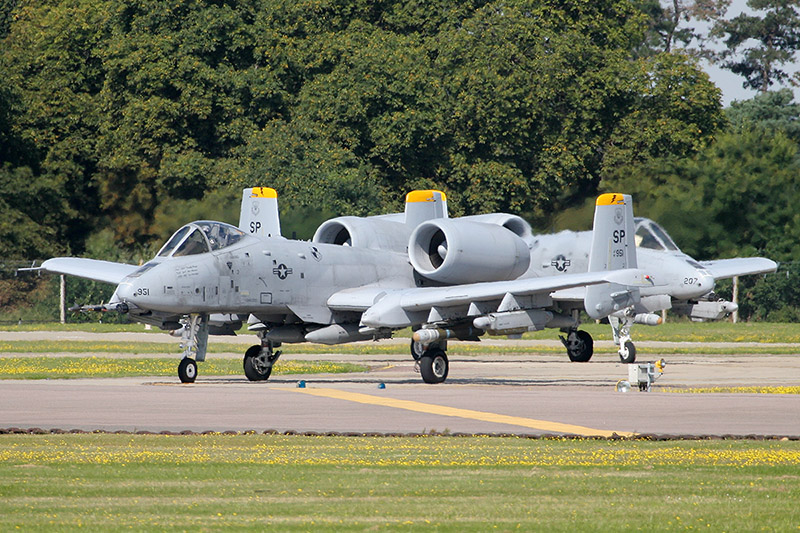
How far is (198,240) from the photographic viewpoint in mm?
23312

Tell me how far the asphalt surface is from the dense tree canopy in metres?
30.5

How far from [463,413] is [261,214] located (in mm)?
14296

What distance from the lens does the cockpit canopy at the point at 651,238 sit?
31859 millimetres

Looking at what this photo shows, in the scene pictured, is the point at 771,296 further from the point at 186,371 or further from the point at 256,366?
the point at 186,371

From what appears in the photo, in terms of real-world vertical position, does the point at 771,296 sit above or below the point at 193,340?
above

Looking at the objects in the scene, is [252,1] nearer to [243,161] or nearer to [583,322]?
[243,161]

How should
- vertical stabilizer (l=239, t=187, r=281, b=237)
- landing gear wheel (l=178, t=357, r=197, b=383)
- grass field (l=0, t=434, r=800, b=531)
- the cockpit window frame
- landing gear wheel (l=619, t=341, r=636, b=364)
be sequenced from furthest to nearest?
vertical stabilizer (l=239, t=187, r=281, b=237)
landing gear wheel (l=619, t=341, r=636, b=364)
the cockpit window frame
landing gear wheel (l=178, t=357, r=197, b=383)
grass field (l=0, t=434, r=800, b=531)

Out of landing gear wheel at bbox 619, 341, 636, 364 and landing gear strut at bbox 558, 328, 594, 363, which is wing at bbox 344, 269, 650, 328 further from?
landing gear strut at bbox 558, 328, 594, 363

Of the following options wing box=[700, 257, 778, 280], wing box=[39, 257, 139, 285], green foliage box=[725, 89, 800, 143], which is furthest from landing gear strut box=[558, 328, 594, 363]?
green foliage box=[725, 89, 800, 143]

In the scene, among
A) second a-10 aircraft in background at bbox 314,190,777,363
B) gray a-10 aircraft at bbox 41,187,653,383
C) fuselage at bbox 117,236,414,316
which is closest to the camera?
fuselage at bbox 117,236,414,316

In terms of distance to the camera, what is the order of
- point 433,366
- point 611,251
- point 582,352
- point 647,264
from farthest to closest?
1. point 582,352
2. point 647,264
3. point 611,251
4. point 433,366

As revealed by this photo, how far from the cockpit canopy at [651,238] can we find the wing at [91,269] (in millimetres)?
12149

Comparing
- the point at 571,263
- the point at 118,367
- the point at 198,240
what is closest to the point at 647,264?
the point at 571,263

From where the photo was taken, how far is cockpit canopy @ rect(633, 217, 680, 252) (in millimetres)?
31859
